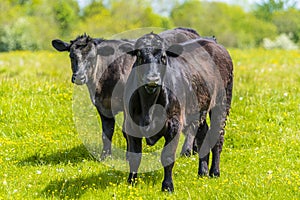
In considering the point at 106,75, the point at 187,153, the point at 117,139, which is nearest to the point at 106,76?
the point at 106,75

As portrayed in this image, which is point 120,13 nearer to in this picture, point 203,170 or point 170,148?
point 203,170

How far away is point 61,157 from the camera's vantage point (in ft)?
28.2

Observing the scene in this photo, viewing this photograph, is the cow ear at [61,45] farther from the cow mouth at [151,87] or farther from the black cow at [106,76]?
the cow mouth at [151,87]

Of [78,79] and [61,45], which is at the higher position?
[61,45]

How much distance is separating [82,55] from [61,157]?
5.88 ft

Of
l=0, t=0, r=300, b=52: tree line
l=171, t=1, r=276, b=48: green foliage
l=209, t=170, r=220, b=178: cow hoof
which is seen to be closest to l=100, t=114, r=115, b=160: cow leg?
l=209, t=170, r=220, b=178: cow hoof

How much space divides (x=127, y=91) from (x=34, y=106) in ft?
14.4

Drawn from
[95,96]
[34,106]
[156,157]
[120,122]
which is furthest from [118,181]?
[34,106]

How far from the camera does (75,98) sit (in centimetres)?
1116

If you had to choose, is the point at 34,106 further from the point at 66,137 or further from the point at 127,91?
the point at 127,91

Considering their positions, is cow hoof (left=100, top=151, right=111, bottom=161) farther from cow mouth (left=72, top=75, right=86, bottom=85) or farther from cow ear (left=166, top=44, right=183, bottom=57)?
cow ear (left=166, top=44, right=183, bottom=57)

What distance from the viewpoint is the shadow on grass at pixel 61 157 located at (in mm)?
8289

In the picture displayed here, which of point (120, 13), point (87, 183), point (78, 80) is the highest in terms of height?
point (78, 80)

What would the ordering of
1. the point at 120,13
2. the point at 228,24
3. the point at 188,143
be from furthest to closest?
1. the point at 228,24
2. the point at 120,13
3. the point at 188,143
